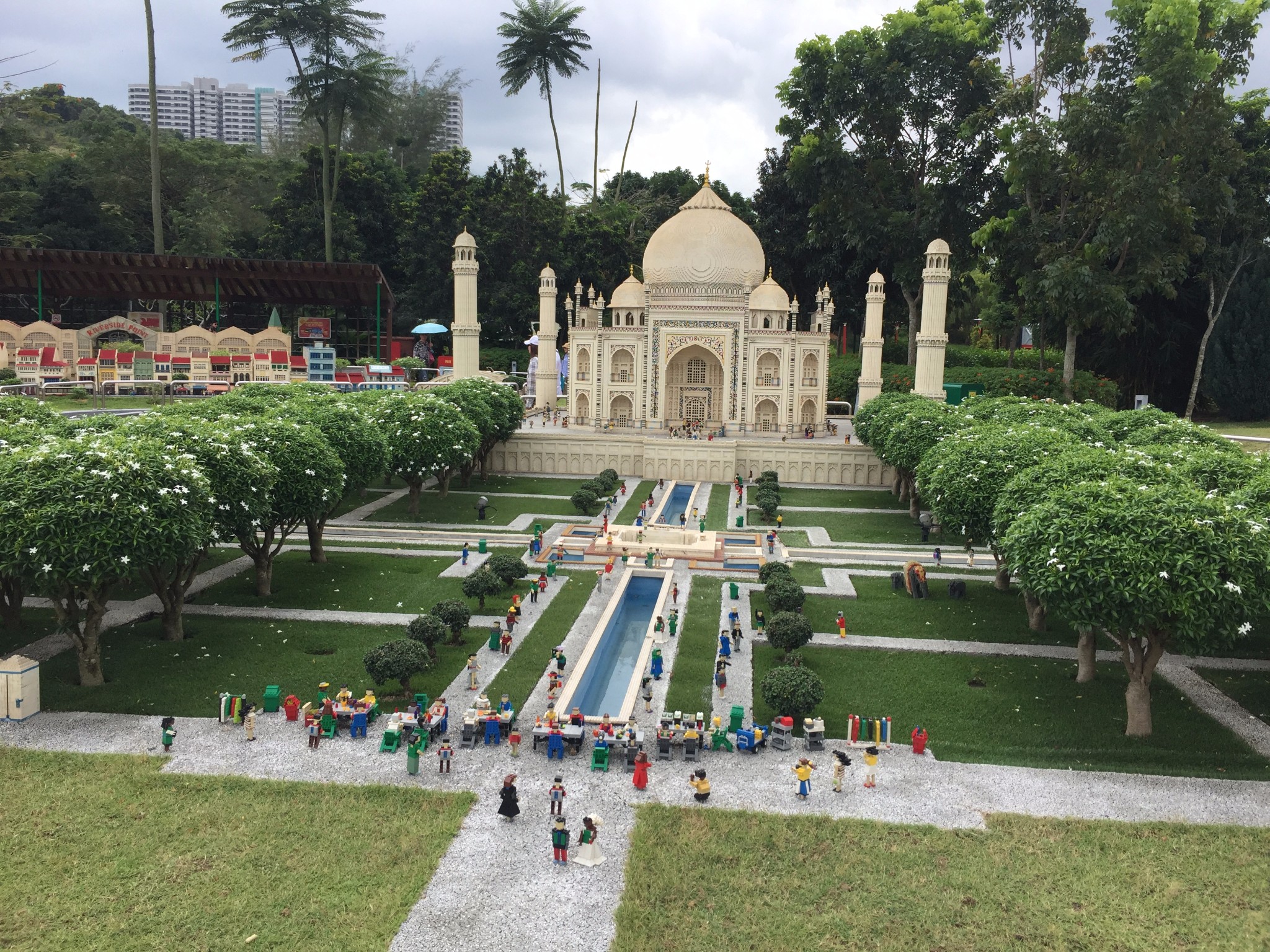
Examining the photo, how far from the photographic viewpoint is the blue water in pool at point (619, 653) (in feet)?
70.9

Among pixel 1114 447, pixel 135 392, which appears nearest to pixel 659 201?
pixel 135 392

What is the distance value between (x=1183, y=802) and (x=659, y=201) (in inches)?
3108

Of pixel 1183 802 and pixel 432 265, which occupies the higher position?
pixel 432 265

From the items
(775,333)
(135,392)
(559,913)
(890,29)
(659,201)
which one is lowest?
(559,913)

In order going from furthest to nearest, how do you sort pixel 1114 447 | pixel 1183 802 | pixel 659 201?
1. pixel 659 201
2. pixel 1114 447
3. pixel 1183 802

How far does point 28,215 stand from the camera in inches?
2889

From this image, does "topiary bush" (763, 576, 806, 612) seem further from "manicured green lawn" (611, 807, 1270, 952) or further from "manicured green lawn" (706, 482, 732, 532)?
"manicured green lawn" (706, 482, 732, 532)

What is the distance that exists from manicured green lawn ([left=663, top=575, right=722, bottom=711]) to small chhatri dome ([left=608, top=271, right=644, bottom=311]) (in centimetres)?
3205

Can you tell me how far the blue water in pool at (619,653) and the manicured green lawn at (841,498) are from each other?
648 inches

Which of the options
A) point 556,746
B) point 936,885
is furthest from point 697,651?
point 936,885

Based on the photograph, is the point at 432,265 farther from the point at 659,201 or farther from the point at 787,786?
the point at 787,786

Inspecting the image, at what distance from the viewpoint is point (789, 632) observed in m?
22.8

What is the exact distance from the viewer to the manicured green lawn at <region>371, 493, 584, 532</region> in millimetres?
39625

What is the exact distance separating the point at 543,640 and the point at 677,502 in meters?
22.6
